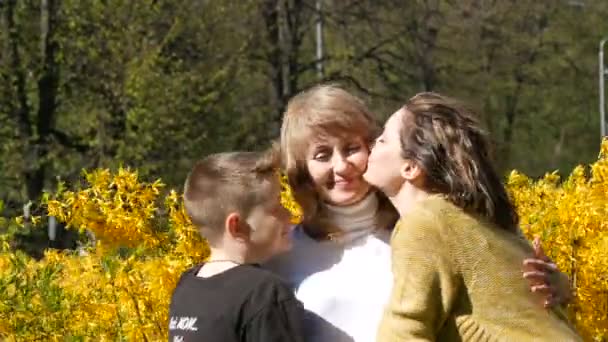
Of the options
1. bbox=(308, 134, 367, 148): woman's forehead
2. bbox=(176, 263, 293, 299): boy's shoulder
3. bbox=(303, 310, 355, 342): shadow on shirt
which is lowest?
bbox=(303, 310, 355, 342): shadow on shirt

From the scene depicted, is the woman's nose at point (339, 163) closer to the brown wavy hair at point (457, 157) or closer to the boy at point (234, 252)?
the boy at point (234, 252)

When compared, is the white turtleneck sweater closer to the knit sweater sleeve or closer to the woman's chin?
the woman's chin

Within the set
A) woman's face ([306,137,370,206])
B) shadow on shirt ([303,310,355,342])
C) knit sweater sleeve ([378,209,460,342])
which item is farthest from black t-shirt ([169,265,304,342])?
woman's face ([306,137,370,206])

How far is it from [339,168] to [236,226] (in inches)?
12.3

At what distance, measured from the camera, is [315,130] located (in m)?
2.79

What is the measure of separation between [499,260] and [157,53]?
1491cm

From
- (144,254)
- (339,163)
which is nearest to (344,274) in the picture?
(339,163)

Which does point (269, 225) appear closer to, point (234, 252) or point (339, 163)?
point (234, 252)

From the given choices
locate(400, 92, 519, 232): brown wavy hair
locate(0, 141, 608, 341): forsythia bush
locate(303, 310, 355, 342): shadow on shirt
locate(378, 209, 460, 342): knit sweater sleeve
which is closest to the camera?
locate(378, 209, 460, 342): knit sweater sleeve

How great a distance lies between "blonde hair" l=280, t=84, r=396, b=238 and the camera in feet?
9.15

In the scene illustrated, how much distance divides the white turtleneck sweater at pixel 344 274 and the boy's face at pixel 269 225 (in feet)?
0.38

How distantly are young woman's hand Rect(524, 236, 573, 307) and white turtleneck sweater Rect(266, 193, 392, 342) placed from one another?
0.34m

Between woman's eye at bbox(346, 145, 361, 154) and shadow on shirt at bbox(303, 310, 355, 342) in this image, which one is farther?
woman's eye at bbox(346, 145, 361, 154)

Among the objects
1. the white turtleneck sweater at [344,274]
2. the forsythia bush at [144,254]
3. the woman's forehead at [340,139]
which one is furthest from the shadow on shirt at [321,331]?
the forsythia bush at [144,254]
